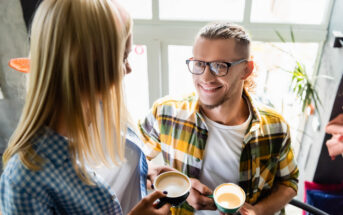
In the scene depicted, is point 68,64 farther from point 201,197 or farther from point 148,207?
point 201,197

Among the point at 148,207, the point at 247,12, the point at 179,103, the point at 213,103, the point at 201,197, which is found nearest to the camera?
the point at 148,207

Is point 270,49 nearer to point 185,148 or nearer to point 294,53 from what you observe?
point 294,53

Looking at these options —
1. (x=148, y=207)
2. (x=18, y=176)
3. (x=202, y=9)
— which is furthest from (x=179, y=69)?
(x=18, y=176)

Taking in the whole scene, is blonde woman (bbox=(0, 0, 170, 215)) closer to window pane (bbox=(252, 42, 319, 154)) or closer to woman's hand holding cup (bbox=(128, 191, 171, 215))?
woman's hand holding cup (bbox=(128, 191, 171, 215))

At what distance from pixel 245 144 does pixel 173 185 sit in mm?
471

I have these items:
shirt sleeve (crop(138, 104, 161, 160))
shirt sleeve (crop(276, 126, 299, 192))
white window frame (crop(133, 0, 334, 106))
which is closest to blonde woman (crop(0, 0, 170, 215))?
shirt sleeve (crop(138, 104, 161, 160))

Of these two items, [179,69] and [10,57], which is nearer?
[10,57]

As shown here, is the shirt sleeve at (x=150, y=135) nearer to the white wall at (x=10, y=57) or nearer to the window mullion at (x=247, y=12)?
the window mullion at (x=247, y=12)

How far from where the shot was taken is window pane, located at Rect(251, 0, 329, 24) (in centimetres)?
224

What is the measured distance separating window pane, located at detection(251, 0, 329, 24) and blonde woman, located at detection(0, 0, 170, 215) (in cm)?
185

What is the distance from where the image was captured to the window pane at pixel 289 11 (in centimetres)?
224

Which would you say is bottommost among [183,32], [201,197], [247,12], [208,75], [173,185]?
[201,197]

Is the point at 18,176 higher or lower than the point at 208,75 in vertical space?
lower

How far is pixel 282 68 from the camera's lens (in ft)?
7.40
